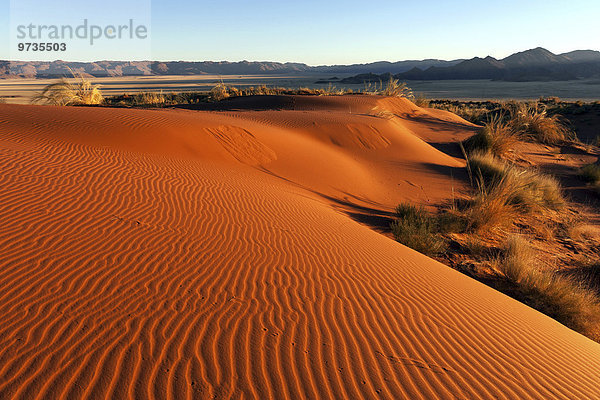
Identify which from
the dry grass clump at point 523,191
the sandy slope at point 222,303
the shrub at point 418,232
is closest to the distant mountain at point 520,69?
the dry grass clump at point 523,191

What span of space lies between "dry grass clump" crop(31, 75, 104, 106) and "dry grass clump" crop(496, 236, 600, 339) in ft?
65.6

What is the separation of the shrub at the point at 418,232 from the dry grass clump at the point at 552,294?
3.85 feet

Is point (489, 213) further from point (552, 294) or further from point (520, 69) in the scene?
point (520, 69)

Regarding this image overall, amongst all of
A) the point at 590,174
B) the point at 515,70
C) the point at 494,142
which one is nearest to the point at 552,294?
the point at 590,174

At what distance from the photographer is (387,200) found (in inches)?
428

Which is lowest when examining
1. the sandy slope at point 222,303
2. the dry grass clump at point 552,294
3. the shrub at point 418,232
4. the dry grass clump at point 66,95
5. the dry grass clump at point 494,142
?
the dry grass clump at point 552,294

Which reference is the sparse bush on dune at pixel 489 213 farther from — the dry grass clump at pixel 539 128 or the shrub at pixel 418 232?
the dry grass clump at pixel 539 128

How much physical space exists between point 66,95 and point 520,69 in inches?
4690

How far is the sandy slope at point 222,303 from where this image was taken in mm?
2818

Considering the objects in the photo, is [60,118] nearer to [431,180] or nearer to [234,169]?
[234,169]

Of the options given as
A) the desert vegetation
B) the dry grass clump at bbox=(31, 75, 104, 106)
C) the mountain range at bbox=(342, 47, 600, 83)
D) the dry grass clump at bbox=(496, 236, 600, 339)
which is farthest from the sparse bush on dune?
the mountain range at bbox=(342, 47, 600, 83)

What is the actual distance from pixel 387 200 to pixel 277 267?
6723 mm

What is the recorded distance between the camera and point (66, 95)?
20.2 meters

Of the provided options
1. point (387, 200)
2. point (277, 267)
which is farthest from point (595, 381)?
point (387, 200)
